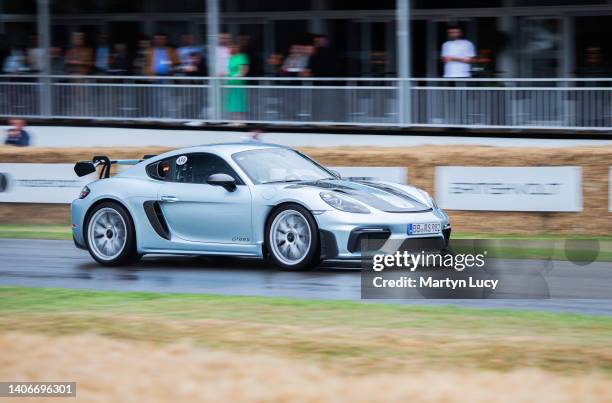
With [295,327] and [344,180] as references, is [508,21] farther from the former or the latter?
[295,327]

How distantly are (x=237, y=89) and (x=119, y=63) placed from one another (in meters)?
2.90

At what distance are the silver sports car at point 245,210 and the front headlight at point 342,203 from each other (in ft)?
0.03

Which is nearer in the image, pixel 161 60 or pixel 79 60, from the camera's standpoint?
pixel 161 60

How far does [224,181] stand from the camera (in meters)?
12.3

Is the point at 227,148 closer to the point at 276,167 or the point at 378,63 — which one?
the point at 276,167

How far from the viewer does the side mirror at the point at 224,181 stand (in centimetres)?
1233

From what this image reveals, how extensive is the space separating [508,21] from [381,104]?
3996 mm

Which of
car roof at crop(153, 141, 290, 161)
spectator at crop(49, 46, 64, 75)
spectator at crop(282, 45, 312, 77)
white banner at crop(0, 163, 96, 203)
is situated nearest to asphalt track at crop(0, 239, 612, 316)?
car roof at crop(153, 141, 290, 161)

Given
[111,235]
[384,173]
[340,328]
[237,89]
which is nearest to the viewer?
[340,328]

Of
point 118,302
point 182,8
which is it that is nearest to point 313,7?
point 182,8

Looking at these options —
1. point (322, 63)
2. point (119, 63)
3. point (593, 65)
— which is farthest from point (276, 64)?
point (593, 65)

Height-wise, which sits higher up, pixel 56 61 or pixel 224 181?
pixel 56 61

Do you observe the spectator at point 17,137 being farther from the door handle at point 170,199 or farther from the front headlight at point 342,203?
the front headlight at point 342,203

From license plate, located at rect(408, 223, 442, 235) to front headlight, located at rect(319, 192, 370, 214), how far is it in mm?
476
